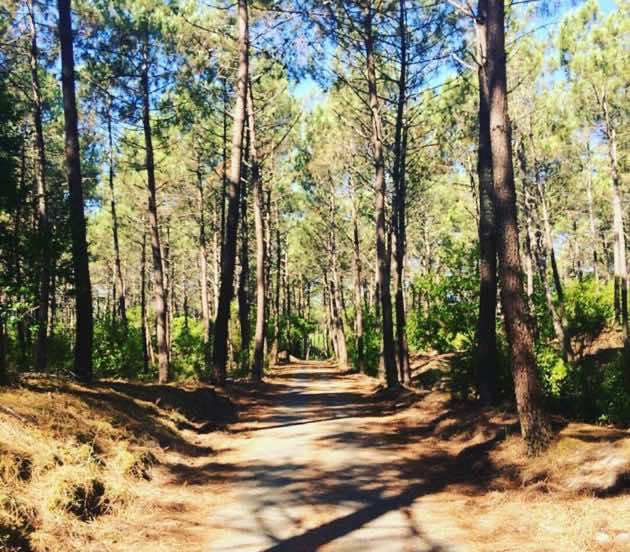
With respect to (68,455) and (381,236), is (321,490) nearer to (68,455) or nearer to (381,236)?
(68,455)

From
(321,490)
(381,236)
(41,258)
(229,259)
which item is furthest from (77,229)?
(381,236)

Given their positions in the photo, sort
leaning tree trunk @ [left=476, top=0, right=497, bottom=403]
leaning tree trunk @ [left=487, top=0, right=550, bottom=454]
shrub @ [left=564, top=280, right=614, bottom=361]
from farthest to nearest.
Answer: shrub @ [left=564, top=280, right=614, bottom=361]
leaning tree trunk @ [left=476, top=0, right=497, bottom=403]
leaning tree trunk @ [left=487, top=0, right=550, bottom=454]

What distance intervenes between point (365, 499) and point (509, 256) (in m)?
3.44

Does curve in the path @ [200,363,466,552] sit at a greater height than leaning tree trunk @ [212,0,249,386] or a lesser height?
lesser

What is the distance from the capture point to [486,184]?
9.78 meters

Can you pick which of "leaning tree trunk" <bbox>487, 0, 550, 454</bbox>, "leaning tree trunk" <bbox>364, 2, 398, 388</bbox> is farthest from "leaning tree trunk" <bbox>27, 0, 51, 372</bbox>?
"leaning tree trunk" <bbox>364, 2, 398, 388</bbox>

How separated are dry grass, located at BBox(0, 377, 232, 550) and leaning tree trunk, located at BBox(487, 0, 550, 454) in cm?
463

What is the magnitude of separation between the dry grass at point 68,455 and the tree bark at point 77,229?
0.72 m

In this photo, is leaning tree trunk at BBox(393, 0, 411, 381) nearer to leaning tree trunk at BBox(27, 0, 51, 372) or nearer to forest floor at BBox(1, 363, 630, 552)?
forest floor at BBox(1, 363, 630, 552)

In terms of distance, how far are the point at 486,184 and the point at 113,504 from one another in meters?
7.70

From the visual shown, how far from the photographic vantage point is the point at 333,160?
88.2 ft

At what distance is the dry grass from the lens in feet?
14.6

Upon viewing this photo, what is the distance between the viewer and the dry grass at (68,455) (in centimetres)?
444

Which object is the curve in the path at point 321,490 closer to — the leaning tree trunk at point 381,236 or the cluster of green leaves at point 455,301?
the leaning tree trunk at point 381,236
